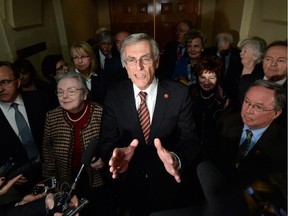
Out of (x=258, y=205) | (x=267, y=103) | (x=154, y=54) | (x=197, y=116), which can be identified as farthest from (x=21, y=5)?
(x=258, y=205)

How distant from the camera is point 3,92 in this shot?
1751 mm

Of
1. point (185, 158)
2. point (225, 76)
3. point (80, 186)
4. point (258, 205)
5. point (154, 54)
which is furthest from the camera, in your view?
point (225, 76)

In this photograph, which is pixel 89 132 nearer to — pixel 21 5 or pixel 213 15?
pixel 21 5

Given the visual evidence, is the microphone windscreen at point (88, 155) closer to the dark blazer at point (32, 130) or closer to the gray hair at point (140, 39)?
the gray hair at point (140, 39)

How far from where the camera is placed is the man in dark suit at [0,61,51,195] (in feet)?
5.77

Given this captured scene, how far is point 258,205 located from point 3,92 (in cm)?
189

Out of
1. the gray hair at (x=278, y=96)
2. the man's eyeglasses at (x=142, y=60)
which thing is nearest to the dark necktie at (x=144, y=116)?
the man's eyeglasses at (x=142, y=60)

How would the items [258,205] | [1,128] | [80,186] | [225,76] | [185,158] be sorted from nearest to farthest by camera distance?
[258,205] → [185,158] → [1,128] → [80,186] → [225,76]

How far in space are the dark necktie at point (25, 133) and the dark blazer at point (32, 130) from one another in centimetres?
4

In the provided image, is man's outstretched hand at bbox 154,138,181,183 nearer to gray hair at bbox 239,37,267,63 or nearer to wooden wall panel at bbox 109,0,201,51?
gray hair at bbox 239,37,267,63

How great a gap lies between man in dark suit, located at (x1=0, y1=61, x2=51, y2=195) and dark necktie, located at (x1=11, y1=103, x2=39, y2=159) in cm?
1

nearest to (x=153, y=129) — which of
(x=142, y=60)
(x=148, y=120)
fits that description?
(x=148, y=120)

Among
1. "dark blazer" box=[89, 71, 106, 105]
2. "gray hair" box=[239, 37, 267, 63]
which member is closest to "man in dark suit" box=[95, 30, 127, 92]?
"dark blazer" box=[89, 71, 106, 105]

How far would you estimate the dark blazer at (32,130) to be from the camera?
1.76 meters
